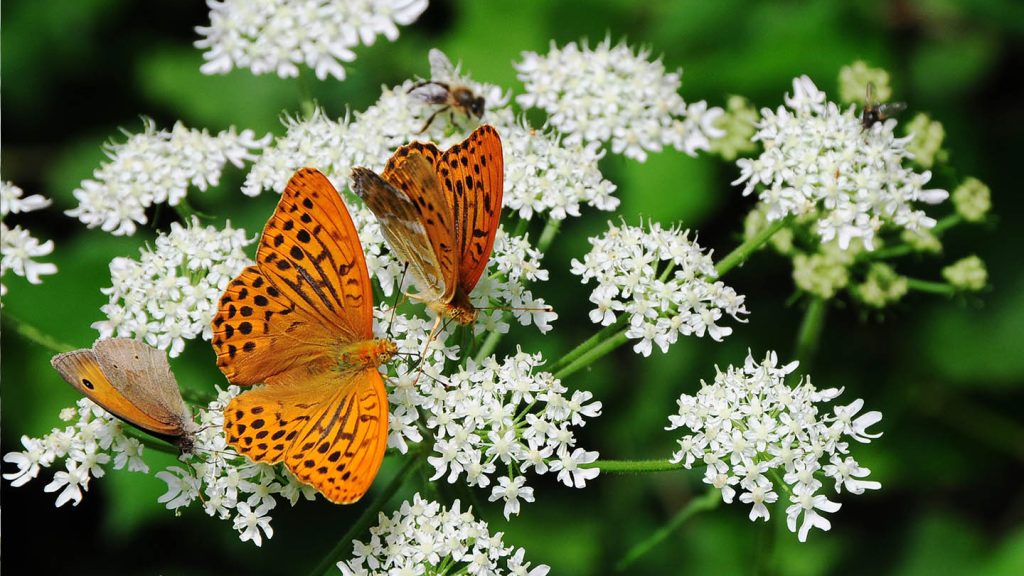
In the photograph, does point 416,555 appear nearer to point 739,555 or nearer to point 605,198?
point 605,198

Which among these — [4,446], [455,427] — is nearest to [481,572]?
[455,427]

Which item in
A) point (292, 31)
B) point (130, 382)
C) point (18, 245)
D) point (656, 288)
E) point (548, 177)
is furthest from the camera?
point (292, 31)

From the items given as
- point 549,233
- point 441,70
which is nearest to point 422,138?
point 441,70

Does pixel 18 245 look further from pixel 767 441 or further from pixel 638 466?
pixel 767 441

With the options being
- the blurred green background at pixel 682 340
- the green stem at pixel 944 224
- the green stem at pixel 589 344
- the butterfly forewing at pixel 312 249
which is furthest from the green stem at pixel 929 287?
the butterfly forewing at pixel 312 249

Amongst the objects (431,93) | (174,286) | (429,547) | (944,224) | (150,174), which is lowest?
(429,547)

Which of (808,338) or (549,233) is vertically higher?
(808,338)
